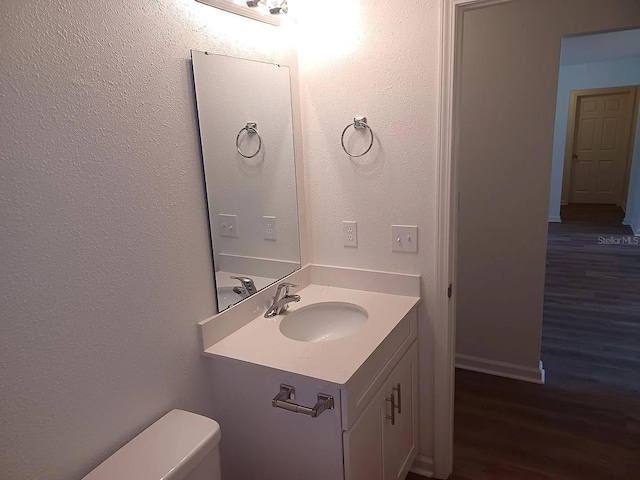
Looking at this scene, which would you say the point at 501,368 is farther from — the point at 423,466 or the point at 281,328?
the point at 281,328

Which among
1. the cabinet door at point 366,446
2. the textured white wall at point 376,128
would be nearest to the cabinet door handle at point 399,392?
the cabinet door at point 366,446

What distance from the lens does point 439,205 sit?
1.75 meters

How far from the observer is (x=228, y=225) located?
5.34 feet

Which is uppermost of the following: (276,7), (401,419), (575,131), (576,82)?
(576,82)

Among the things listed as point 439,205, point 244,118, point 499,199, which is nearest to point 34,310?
point 244,118

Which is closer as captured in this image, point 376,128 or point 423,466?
point 376,128

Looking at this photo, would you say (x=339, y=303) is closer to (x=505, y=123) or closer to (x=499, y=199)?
(x=499, y=199)

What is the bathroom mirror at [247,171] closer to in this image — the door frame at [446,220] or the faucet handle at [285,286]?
the faucet handle at [285,286]

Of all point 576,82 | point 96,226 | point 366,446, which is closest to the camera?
point 96,226

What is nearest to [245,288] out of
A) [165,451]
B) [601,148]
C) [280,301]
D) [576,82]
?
[280,301]

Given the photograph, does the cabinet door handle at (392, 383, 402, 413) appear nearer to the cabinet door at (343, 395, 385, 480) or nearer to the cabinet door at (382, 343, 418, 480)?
the cabinet door at (382, 343, 418, 480)

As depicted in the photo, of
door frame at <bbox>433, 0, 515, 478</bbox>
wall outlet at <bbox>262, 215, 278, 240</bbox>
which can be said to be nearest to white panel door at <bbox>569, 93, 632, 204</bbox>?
door frame at <bbox>433, 0, 515, 478</bbox>

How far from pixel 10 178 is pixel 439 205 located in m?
1.40

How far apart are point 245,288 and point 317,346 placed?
402 mm
